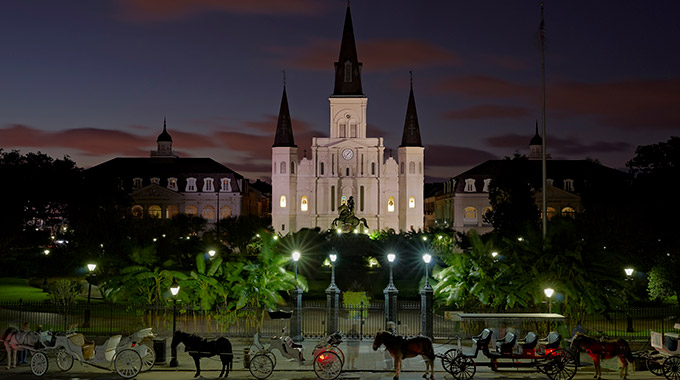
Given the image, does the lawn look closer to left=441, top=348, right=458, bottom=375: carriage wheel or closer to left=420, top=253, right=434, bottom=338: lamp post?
left=420, top=253, right=434, bottom=338: lamp post

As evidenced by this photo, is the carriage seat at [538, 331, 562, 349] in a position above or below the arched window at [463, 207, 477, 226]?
below

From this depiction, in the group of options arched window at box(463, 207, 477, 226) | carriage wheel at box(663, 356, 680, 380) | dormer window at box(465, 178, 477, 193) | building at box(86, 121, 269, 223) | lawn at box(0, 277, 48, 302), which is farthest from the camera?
building at box(86, 121, 269, 223)

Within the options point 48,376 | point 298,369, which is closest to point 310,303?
point 298,369

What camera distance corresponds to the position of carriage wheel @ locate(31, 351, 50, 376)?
17.1 m

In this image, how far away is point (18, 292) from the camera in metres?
36.1

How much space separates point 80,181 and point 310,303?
38272 millimetres

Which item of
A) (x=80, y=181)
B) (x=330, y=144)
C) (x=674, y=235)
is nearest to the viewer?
(x=674, y=235)

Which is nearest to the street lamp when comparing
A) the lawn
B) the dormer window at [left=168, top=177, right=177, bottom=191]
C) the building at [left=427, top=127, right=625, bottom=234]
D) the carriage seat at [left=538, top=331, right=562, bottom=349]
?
the carriage seat at [left=538, top=331, right=562, bottom=349]

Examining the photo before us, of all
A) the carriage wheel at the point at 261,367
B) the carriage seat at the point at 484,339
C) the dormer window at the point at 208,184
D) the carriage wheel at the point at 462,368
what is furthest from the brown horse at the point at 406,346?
the dormer window at the point at 208,184

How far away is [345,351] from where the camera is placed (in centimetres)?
2070

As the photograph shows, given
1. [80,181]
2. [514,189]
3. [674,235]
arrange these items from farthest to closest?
[514,189]
[80,181]
[674,235]

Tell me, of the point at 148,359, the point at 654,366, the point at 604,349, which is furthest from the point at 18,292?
the point at 654,366

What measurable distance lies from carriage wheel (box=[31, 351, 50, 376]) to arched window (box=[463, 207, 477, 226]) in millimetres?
83041

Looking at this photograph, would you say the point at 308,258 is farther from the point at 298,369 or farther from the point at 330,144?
the point at 330,144
